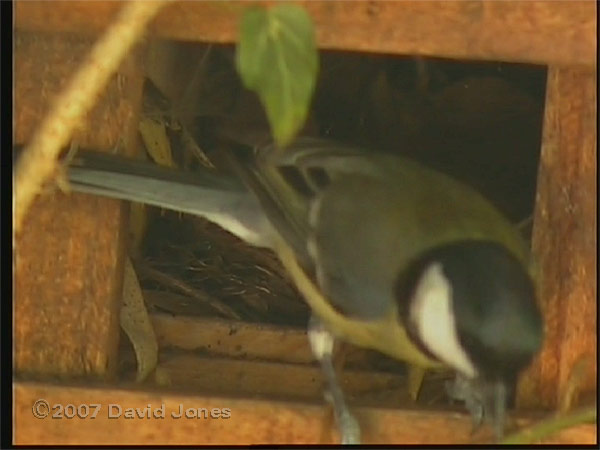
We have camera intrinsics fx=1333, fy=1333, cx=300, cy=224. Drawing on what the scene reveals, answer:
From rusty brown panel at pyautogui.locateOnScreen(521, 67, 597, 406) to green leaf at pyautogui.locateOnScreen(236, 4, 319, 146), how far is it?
0.36m

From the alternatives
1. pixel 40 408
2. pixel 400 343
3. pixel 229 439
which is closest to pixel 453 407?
pixel 400 343

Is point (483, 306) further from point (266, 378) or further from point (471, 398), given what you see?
point (266, 378)

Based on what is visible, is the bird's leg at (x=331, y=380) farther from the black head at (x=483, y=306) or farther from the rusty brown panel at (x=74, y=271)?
the rusty brown panel at (x=74, y=271)

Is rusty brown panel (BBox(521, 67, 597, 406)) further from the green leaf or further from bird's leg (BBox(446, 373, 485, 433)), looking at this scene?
the green leaf

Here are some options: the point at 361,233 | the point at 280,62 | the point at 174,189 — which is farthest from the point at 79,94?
the point at 361,233

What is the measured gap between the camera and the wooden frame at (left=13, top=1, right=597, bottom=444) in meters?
1.26

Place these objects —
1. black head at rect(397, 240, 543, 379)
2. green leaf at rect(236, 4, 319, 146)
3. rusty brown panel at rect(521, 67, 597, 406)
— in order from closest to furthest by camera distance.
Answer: green leaf at rect(236, 4, 319, 146) → black head at rect(397, 240, 543, 379) → rusty brown panel at rect(521, 67, 597, 406)

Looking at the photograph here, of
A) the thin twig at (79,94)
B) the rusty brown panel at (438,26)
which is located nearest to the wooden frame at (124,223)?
the rusty brown panel at (438,26)

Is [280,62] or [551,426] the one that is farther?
[551,426]

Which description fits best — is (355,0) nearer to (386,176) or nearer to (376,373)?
(386,176)

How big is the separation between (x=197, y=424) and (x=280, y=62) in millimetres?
409

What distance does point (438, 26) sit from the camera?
1.26 m

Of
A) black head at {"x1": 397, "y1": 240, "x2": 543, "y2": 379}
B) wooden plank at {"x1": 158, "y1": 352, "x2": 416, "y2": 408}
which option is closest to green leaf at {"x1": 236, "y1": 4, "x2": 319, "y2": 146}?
black head at {"x1": 397, "y1": 240, "x2": 543, "y2": 379}

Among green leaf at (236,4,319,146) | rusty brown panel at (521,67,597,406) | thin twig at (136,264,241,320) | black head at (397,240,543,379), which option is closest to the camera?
green leaf at (236,4,319,146)
